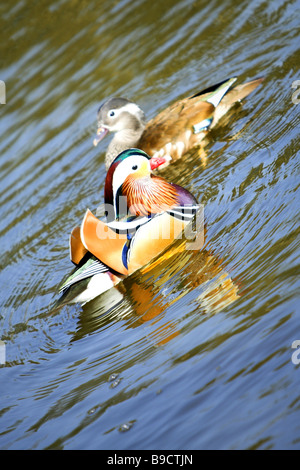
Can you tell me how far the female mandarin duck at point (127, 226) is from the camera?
5.06 metres

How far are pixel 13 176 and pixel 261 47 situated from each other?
10.6ft

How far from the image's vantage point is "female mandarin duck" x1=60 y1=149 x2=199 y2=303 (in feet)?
16.6

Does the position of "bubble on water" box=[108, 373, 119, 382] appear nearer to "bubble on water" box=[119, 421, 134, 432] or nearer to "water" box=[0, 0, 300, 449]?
"water" box=[0, 0, 300, 449]

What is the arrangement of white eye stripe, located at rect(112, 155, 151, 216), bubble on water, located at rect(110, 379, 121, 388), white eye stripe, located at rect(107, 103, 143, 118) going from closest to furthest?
1. bubble on water, located at rect(110, 379, 121, 388)
2. white eye stripe, located at rect(112, 155, 151, 216)
3. white eye stripe, located at rect(107, 103, 143, 118)

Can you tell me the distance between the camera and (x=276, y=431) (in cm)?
306

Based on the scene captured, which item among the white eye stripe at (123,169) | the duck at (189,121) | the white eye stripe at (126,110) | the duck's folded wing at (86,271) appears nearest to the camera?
the duck's folded wing at (86,271)

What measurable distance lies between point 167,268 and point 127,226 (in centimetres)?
52

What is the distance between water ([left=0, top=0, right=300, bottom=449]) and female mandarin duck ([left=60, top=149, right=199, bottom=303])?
0.52 feet

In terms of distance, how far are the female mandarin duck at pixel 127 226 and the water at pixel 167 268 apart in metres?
0.16

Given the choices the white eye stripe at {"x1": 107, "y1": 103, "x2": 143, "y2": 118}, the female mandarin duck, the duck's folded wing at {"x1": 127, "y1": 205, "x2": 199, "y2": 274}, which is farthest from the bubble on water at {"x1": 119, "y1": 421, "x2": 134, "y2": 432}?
the white eye stripe at {"x1": 107, "y1": 103, "x2": 143, "y2": 118}

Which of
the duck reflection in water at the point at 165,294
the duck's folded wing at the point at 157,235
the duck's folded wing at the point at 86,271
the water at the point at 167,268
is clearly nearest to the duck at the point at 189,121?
the water at the point at 167,268

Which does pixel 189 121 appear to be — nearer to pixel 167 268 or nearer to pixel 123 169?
pixel 123 169

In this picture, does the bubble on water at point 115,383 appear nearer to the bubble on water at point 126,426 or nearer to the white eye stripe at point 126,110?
the bubble on water at point 126,426

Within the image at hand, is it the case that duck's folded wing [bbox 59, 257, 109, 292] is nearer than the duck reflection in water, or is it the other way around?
the duck reflection in water
